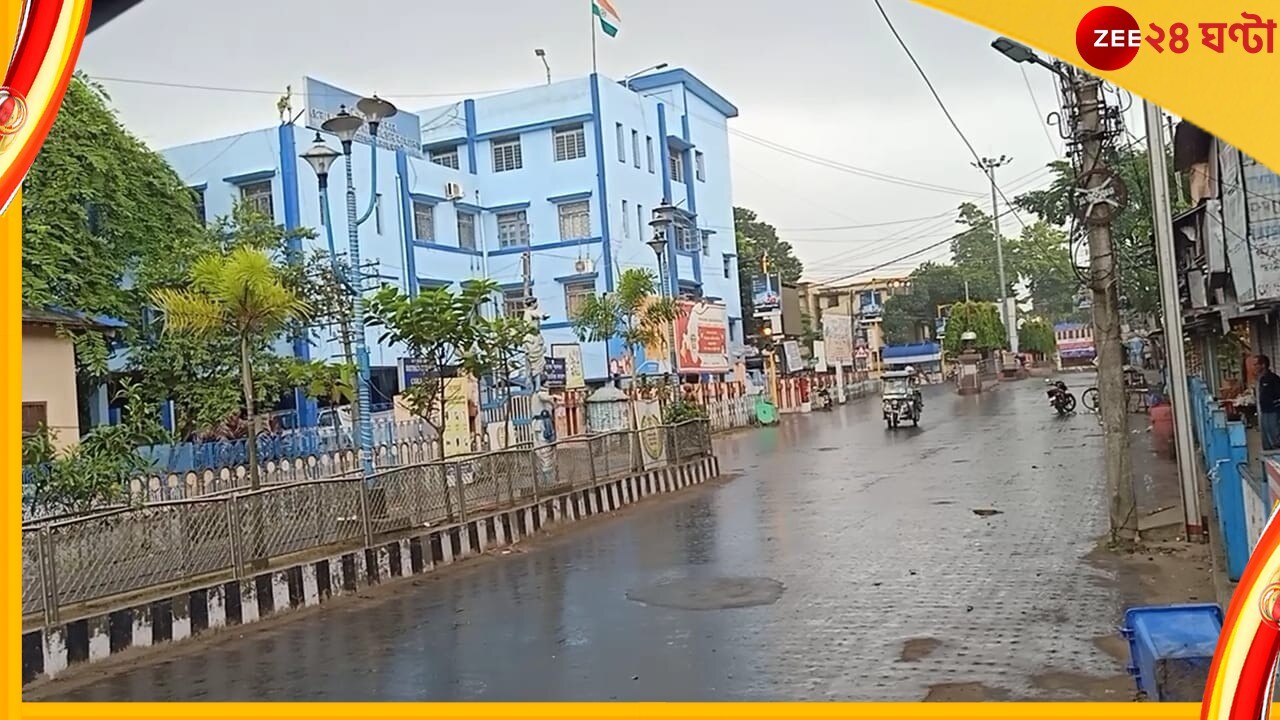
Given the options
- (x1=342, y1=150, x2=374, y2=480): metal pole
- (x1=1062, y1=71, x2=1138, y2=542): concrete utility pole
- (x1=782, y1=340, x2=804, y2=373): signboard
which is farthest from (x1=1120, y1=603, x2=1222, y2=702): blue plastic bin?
(x1=782, y1=340, x2=804, y2=373): signboard

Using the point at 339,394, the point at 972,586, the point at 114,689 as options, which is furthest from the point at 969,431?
the point at 114,689

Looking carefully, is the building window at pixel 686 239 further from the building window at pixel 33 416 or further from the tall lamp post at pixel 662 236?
the building window at pixel 33 416

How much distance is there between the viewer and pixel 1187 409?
4.90 meters

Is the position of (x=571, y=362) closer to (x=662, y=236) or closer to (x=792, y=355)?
(x=662, y=236)

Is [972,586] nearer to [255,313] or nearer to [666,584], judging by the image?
[666,584]

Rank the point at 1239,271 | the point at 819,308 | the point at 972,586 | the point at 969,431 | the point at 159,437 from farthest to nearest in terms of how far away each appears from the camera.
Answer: the point at 969,431 → the point at 819,308 → the point at 159,437 → the point at 1239,271 → the point at 972,586

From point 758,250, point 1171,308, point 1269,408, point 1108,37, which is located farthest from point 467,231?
point 1269,408

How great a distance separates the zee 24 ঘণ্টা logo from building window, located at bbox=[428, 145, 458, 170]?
374 cm

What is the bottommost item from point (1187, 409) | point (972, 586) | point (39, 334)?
point (972, 586)

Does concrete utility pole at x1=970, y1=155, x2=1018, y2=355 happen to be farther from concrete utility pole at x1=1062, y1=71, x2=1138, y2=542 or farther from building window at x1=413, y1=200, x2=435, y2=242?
building window at x1=413, y1=200, x2=435, y2=242

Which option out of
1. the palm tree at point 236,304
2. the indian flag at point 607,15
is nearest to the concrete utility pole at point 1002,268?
the indian flag at point 607,15

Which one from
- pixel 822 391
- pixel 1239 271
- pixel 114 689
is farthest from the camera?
pixel 822 391

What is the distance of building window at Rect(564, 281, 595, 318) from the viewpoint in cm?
689

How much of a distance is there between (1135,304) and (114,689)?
209 inches
